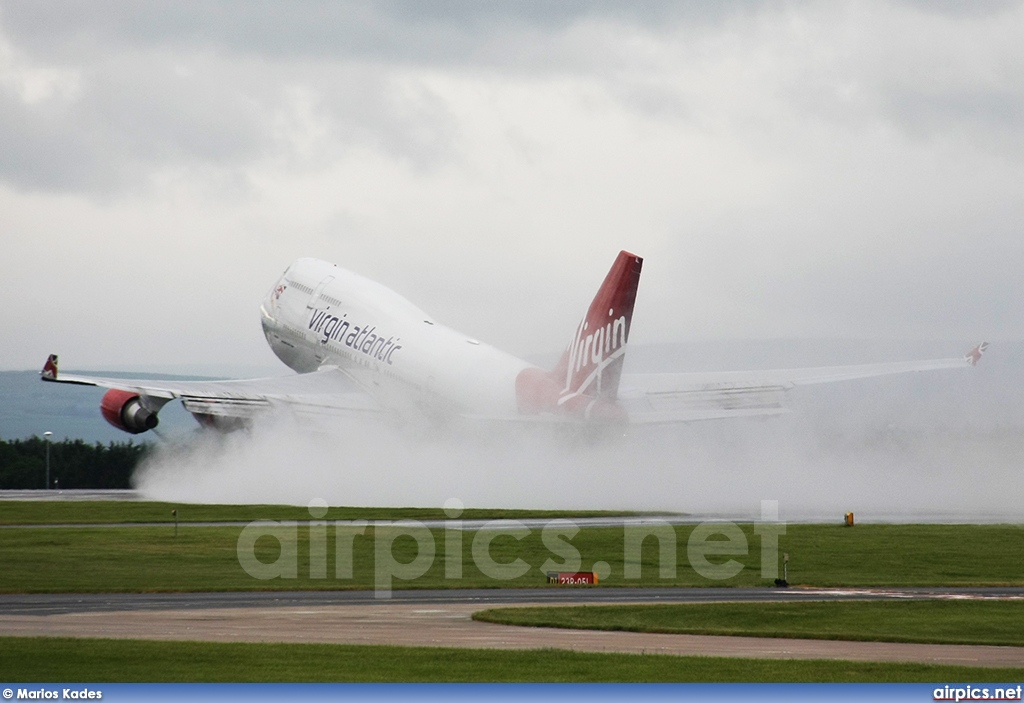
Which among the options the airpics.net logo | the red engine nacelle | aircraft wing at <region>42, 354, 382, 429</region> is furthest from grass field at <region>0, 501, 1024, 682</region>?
aircraft wing at <region>42, 354, 382, 429</region>

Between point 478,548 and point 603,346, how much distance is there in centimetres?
1680

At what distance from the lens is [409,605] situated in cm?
3741

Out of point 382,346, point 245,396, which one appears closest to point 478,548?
point 382,346

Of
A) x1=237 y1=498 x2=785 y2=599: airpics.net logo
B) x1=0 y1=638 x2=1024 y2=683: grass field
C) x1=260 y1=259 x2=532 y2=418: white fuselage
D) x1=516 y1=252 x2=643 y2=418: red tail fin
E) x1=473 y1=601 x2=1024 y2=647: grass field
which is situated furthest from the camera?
x1=260 y1=259 x2=532 y2=418: white fuselage

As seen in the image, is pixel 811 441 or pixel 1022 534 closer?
pixel 1022 534

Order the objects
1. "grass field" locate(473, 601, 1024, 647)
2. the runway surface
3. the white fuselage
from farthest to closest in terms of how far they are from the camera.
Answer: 1. the white fuselage
2. "grass field" locate(473, 601, 1024, 647)
3. the runway surface

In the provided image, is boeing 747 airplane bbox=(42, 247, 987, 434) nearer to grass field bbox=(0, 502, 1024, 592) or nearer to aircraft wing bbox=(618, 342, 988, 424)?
aircraft wing bbox=(618, 342, 988, 424)

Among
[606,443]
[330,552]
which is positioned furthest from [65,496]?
[330,552]

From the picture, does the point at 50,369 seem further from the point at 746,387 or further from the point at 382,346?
the point at 746,387

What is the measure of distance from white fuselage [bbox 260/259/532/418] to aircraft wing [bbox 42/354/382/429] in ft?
4.30

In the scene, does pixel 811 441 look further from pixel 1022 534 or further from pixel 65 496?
pixel 65 496

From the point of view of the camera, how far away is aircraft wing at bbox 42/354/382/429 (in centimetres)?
7681

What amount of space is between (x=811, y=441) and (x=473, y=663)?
51.7 metres

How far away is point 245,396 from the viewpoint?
8069 centimetres
